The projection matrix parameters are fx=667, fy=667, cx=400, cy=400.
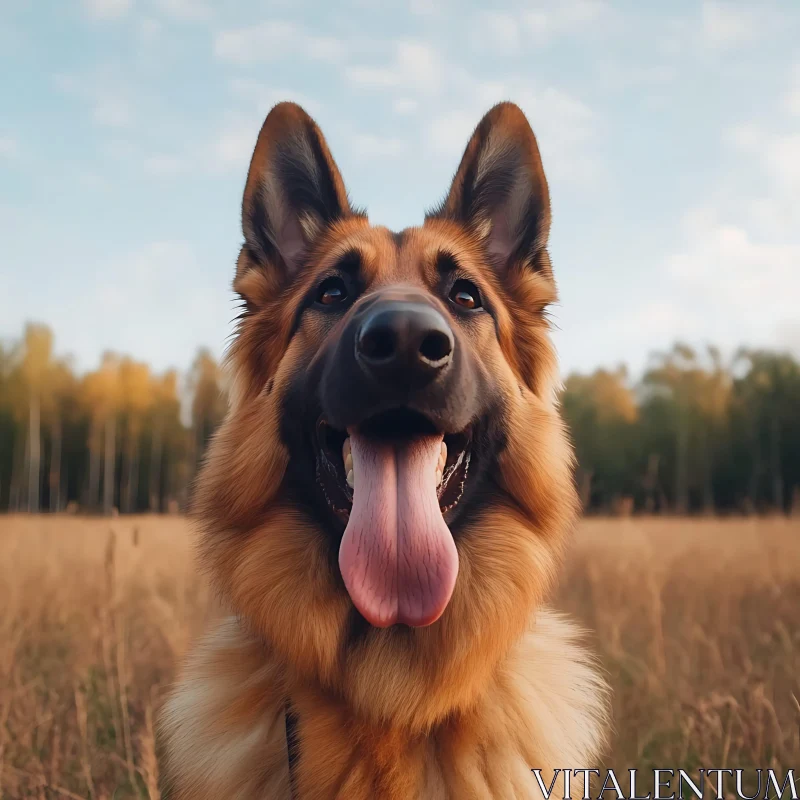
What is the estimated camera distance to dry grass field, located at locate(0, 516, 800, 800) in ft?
9.86

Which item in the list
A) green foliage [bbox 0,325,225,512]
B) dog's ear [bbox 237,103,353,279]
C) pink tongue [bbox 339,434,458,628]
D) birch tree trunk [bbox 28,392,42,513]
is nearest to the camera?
pink tongue [bbox 339,434,458,628]

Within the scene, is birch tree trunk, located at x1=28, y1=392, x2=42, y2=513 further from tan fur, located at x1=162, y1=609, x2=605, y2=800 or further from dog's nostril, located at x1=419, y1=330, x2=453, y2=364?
dog's nostril, located at x1=419, y1=330, x2=453, y2=364

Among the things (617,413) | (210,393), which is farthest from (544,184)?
(617,413)

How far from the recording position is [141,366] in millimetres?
37938

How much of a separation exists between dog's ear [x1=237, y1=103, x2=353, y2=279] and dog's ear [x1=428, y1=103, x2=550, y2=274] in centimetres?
55

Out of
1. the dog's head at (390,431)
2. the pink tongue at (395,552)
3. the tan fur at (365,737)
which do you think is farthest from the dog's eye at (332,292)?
the tan fur at (365,737)

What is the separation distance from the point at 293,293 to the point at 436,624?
1.51 meters

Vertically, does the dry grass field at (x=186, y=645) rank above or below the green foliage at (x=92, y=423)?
below

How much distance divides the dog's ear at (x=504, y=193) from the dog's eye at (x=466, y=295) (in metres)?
0.44

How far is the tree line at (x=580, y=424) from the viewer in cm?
3164

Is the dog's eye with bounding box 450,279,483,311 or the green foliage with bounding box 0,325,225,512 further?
the green foliage with bounding box 0,325,225,512

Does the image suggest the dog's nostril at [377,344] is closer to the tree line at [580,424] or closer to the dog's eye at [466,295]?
the dog's eye at [466,295]

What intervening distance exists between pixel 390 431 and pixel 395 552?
0.40m

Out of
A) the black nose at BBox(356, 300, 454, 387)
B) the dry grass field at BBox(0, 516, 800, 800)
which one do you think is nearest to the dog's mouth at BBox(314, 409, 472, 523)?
the black nose at BBox(356, 300, 454, 387)
